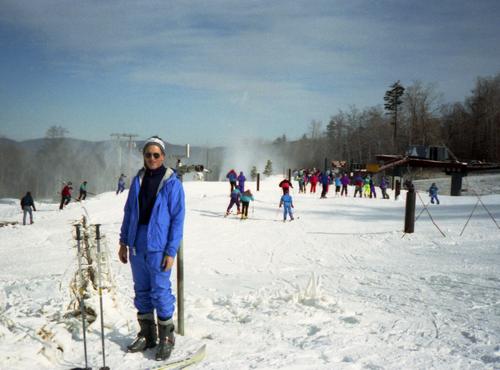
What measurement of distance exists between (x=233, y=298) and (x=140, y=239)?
2.53m

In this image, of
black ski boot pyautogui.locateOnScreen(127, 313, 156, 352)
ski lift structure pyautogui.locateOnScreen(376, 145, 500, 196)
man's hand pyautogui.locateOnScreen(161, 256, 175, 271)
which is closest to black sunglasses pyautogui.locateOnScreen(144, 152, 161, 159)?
man's hand pyautogui.locateOnScreen(161, 256, 175, 271)

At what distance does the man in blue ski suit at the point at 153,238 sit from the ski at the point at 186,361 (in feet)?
0.56

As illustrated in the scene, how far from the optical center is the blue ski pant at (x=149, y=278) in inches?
134

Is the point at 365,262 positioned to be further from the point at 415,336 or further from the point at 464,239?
the point at 415,336

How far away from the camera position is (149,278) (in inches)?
139

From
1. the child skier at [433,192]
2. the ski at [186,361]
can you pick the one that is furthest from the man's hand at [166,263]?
the child skier at [433,192]

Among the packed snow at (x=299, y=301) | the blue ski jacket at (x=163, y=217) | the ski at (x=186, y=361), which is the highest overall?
the blue ski jacket at (x=163, y=217)

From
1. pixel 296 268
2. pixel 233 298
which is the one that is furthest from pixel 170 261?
pixel 296 268

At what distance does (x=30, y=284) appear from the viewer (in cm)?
691

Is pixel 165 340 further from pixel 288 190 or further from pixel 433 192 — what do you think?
pixel 433 192

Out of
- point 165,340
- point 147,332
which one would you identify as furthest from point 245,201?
point 165,340

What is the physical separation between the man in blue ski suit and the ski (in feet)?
0.56

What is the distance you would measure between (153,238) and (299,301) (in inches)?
101

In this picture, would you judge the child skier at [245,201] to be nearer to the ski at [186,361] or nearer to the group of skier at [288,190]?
the group of skier at [288,190]
